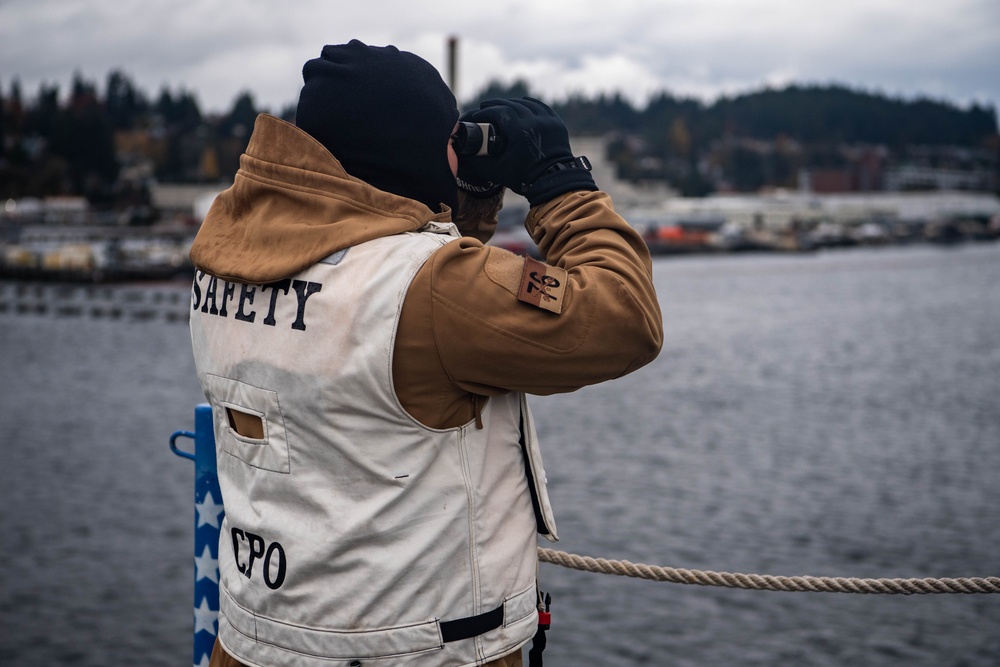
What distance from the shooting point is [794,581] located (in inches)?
95.3

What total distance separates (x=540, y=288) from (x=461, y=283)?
12 centimetres

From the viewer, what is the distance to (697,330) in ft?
146

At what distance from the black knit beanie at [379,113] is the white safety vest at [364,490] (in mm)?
127

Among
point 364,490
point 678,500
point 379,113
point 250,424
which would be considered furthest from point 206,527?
point 678,500

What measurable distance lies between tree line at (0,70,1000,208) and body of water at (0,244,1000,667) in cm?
8417

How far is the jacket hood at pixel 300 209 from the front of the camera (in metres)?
1.59

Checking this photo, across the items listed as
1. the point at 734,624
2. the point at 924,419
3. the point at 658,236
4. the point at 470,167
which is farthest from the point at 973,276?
the point at 470,167

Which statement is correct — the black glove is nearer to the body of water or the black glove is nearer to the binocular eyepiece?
the binocular eyepiece

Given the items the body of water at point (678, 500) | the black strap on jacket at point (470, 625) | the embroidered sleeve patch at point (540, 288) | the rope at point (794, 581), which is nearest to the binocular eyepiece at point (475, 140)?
the embroidered sleeve patch at point (540, 288)

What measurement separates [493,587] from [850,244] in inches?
5076

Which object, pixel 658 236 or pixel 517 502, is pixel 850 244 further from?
pixel 517 502

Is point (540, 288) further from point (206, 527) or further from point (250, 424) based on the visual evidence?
point (206, 527)

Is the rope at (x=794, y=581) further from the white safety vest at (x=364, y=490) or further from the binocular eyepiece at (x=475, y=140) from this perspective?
the binocular eyepiece at (x=475, y=140)

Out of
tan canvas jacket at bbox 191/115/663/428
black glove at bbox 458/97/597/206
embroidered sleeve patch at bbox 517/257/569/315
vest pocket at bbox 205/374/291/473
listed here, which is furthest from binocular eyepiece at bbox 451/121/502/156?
vest pocket at bbox 205/374/291/473
